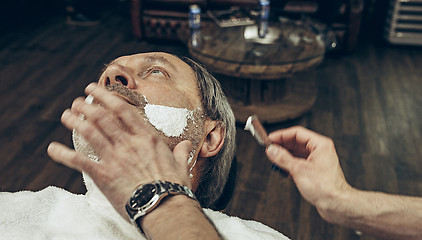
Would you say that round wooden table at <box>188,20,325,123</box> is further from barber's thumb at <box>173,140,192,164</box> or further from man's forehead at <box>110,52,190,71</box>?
barber's thumb at <box>173,140,192,164</box>

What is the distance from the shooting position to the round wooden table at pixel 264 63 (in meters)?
2.66

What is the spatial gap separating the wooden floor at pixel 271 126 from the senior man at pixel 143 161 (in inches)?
39.6

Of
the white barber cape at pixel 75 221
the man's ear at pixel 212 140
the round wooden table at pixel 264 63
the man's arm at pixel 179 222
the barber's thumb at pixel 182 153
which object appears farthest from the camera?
the round wooden table at pixel 264 63

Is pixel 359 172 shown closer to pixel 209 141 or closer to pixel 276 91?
pixel 276 91

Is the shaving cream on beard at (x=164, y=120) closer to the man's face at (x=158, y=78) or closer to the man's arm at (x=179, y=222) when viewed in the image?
the man's face at (x=158, y=78)

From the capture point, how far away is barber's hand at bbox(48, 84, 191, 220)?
0.67 m

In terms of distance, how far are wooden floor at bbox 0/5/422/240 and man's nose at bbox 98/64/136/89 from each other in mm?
1251

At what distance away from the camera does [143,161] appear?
675mm

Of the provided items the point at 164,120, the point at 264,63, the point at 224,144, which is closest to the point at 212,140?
the point at 224,144

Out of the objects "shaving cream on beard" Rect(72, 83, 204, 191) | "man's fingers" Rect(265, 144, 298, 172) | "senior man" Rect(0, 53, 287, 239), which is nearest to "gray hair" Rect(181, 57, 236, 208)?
"senior man" Rect(0, 53, 287, 239)

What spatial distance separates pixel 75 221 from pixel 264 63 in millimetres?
1862

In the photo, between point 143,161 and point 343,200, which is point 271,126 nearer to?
point 343,200

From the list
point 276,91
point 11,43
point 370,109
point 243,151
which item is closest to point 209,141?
point 243,151

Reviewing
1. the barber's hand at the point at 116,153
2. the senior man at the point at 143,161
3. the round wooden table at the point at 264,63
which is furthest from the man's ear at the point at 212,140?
the round wooden table at the point at 264,63
